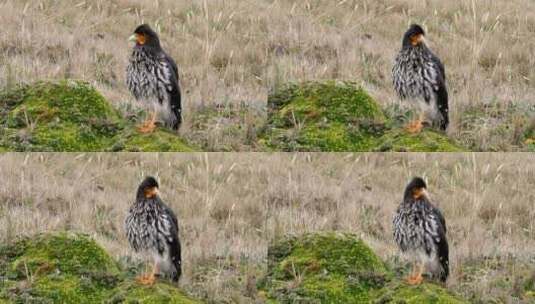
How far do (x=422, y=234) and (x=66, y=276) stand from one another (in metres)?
4.10

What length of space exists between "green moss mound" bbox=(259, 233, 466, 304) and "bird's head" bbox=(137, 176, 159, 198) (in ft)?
4.88

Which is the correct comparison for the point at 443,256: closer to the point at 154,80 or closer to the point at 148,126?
the point at 148,126

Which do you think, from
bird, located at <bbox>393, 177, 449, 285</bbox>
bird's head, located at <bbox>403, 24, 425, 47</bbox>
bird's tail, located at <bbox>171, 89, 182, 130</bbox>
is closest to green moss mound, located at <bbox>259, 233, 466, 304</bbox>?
bird, located at <bbox>393, 177, 449, 285</bbox>

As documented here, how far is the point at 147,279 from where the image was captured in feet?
40.1

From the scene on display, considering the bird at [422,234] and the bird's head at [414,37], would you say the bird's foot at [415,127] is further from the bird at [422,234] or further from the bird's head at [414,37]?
the bird's head at [414,37]

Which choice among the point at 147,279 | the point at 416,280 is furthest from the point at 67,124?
the point at 416,280

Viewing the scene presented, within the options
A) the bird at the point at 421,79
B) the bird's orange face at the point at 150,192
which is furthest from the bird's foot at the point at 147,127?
the bird at the point at 421,79

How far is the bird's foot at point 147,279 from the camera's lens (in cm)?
1212

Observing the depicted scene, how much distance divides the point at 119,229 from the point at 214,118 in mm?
2180

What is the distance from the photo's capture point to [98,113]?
12.8 m

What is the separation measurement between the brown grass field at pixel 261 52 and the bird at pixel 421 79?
0.85 ft

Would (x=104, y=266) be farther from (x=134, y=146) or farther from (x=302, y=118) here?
(x=302, y=118)

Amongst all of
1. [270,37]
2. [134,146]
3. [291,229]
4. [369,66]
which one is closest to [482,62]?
[369,66]

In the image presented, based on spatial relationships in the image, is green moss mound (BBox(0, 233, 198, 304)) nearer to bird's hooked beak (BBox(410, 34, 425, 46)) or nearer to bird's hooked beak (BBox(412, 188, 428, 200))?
bird's hooked beak (BBox(412, 188, 428, 200))
